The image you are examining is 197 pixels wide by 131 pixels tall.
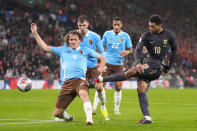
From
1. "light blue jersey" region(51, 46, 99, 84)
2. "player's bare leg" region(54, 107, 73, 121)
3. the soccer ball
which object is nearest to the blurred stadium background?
"player's bare leg" region(54, 107, 73, 121)

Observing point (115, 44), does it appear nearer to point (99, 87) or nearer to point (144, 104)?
point (99, 87)

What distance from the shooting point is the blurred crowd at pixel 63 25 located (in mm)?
29047

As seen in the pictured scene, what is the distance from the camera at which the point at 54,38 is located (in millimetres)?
32750

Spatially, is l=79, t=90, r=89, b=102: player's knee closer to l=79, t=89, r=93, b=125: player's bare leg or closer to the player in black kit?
l=79, t=89, r=93, b=125: player's bare leg

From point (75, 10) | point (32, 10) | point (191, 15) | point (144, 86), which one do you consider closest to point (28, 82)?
point (144, 86)

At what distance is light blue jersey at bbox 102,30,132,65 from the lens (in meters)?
12.8

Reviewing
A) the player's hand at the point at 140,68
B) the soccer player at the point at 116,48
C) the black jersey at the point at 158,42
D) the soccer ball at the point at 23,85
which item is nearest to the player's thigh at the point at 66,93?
the soccer ball at the point at 23,85

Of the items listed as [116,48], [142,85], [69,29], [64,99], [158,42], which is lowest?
[64,99]

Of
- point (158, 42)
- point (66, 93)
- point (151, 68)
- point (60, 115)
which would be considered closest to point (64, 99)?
point (66, 93)

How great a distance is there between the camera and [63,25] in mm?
35438

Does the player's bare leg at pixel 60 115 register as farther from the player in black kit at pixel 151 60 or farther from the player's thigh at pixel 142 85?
the player's thigh at pixel 142 85

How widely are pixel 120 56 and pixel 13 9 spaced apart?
23165mm

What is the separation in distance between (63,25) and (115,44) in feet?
75.4

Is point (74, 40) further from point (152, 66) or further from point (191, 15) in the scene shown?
point (191, 15)
